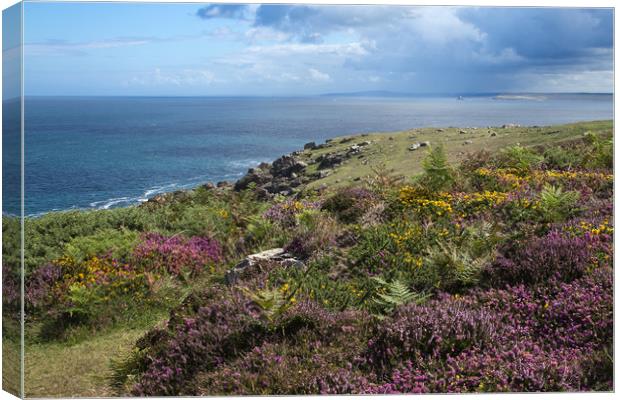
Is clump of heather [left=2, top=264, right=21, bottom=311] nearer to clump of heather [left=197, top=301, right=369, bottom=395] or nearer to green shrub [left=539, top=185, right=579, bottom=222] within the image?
clump of heather [left=197, top=301, right=369, bottom=395]

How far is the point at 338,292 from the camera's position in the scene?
7.88m

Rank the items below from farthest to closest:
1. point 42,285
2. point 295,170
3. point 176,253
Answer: point 295,170 < point 176,253 < point 42,285

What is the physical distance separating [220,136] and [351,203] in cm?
338

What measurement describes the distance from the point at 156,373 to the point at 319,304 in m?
2.04

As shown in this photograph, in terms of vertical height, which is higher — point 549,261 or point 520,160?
point 520,160

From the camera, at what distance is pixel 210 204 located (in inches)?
572

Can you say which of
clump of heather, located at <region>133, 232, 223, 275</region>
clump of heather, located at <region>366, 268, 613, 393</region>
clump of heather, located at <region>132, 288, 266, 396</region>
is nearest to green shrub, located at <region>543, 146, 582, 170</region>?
clump of heather, located at <region>366, 268, 613, 393</region>

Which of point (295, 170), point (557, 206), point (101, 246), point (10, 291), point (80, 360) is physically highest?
point (557, 206)

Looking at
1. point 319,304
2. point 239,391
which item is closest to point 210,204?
point 319,304

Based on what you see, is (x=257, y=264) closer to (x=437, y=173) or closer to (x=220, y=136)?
(x=437, y=173)

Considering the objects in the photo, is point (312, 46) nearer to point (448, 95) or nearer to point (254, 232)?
point (448, 95)

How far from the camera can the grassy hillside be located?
20.8 feet

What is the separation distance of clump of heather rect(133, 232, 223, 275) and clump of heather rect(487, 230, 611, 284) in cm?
517

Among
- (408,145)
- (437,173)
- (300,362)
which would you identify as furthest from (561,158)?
(300,362)
